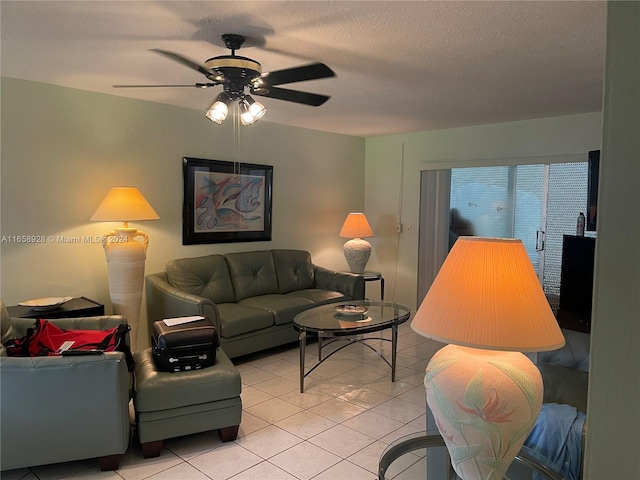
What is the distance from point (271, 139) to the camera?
5.15 meters

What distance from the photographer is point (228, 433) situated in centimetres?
278

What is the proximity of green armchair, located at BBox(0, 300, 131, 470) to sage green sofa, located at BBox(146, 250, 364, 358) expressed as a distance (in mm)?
1283

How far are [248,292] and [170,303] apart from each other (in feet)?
3.25

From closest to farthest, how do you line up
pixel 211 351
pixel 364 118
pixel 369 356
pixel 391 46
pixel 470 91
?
pixel 391 46
pixel 211 351
pixel 470 91
pixel 369 356
pixel 364 118

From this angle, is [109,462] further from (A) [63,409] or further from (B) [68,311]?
(B) [68,311]

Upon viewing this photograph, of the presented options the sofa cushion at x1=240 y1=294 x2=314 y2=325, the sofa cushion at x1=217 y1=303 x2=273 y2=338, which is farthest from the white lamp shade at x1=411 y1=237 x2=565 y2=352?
the sofa cushion at x1=240 y1=294 x2=314 y2=325

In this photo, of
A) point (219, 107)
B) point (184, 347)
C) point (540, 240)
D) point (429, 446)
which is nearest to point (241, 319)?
point (184, 347)

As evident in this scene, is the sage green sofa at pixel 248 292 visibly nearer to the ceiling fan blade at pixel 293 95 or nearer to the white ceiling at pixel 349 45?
the white ceiling at pixel 349 45

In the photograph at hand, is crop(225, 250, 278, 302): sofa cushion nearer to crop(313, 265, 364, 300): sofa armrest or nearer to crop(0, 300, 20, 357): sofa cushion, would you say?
crop(313, 265, 364, 300): sofa armrest

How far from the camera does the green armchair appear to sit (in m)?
2.21

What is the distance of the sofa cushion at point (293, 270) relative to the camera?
5.07 m

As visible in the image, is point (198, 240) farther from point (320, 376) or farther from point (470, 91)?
point (470, 91)

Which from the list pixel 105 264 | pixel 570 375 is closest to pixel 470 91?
pixel 570 375

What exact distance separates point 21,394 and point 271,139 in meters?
3.60
